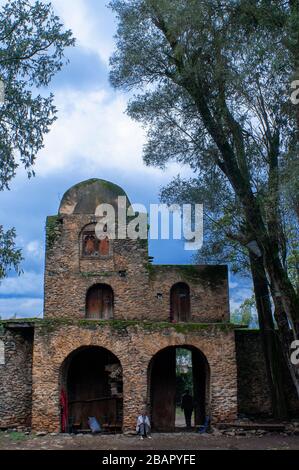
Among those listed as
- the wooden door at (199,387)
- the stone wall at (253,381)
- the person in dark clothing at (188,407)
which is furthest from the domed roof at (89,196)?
the person in dark clothing at (188,407)

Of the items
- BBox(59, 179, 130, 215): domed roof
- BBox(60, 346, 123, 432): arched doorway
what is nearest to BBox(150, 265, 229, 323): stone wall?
BBox(60, 346, 123, 432): arched doorway

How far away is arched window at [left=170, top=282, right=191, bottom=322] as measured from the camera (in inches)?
935

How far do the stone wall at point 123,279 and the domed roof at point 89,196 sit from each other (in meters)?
0.63

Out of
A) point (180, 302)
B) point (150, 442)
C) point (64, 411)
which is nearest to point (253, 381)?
point (180, 302)

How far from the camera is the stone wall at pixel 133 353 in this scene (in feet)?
66.3

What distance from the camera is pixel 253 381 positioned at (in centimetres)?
2295

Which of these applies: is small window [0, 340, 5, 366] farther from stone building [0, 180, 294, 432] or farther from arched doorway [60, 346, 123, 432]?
arched doorway [60, 346, 123, 432]

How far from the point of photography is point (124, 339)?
67.8 ft

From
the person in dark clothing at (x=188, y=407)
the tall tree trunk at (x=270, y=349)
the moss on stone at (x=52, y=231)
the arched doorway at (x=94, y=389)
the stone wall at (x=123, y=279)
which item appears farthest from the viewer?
the person in dark clothing at (x=188, y=407)

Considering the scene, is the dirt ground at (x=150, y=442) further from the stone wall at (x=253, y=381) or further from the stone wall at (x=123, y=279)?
the stone wall at (x=123, y=279)

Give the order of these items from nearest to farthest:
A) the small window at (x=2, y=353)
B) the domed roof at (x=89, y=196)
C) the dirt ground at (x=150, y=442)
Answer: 1. the dirt ground at (x=150, y=442)
2. the small window at (x=2, y=353)
3. the domed roof at (x=89, y=196)

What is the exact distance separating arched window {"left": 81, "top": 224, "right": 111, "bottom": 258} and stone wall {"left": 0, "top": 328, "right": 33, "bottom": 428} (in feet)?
13.4
